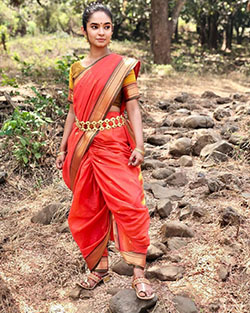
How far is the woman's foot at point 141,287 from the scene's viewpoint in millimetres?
2096

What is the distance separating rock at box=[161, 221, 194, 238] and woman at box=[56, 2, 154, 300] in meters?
0.61

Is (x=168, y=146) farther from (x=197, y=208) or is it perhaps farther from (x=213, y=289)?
Answer: (x=213, y=289)

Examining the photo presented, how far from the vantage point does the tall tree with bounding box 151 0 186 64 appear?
9451 millimetres

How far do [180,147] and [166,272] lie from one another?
6.84ft

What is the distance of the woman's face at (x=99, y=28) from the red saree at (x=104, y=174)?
0.33 feet

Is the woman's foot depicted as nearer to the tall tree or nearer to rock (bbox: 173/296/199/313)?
rock (bbox: 173/296/199/313)

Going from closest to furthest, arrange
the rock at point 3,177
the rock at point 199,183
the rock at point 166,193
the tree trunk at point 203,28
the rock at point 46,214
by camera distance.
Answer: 1. the rock at point 46,214
2. the rock at point 166,193
3. the rock at point 199,183
4. the rock at point 3,177
5. the tree trunk at point 203,28

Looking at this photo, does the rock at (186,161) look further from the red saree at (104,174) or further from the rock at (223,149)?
the red saree at (104,174)

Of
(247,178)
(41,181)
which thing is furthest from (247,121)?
(41,181)

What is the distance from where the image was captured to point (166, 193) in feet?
11.2

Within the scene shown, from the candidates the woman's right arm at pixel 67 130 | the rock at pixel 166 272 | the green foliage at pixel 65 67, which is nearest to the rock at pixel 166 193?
the rock at pixel 166 272

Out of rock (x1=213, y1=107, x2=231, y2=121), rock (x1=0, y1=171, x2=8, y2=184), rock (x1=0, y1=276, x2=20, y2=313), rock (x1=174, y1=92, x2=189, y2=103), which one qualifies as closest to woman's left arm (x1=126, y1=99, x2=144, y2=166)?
rock (x1=0, y1=276, x2=20, y2=313)

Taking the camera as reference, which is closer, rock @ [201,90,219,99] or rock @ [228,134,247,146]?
rock @ [228,134,247,146]

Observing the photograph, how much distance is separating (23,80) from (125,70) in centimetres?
436
